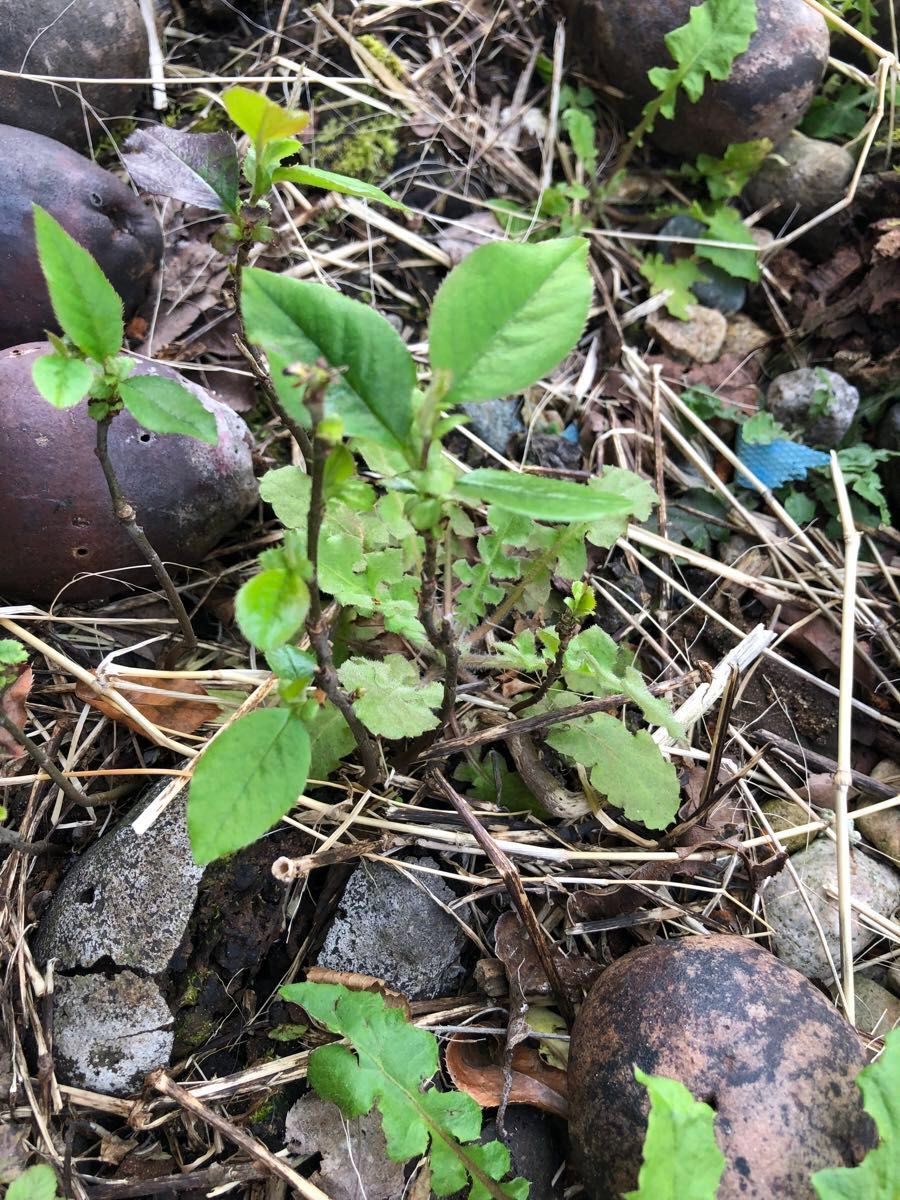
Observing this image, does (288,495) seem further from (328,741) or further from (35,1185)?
(35,1185)

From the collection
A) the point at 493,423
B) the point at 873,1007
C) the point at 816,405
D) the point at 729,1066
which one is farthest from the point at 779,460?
the point at 729,1066

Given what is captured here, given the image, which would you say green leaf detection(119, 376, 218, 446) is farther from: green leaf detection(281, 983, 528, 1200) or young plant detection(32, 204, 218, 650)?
green leaf detection(281, 983, 528, 1200)

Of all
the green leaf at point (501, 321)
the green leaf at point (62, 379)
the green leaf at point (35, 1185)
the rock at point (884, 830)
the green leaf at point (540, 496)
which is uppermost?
the green leaf at point (501, 321)

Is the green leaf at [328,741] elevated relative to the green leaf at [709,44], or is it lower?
lower

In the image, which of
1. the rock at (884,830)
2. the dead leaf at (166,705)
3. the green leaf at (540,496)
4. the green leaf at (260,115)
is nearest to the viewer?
the green leaf at (540,496)

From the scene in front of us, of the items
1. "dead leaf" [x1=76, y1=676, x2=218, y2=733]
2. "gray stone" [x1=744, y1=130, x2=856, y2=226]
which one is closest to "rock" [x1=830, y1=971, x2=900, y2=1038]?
"dead leaf" [x1=76, y1=676, x2=218, y2=733]

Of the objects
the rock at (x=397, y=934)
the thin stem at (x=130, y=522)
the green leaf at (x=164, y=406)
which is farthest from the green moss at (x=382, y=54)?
the rock at (x=397, y=934)

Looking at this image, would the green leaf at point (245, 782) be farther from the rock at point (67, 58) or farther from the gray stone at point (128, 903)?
the rock at point (67, 58)

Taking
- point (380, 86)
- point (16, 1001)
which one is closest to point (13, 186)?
point (380, 86)
